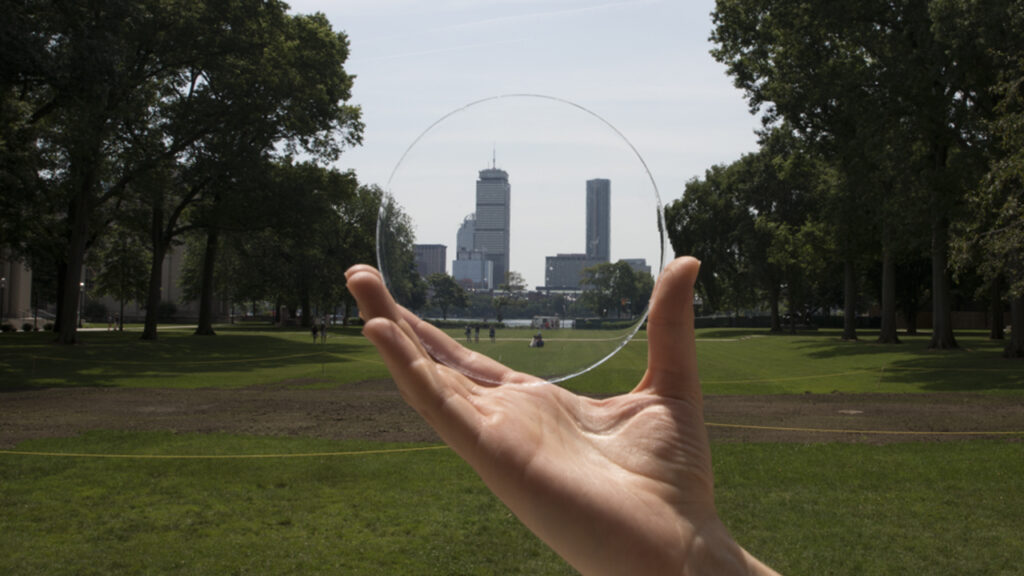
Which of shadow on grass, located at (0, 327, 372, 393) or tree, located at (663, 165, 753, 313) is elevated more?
tree, located at (663, 165, 753, 313)

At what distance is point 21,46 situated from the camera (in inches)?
994

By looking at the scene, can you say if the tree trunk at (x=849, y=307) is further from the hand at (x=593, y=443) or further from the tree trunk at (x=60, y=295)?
the hand at (x=593, y=443)

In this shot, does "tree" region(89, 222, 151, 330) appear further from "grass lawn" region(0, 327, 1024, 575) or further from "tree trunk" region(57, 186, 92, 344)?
"grass lawn" region(0, 327, 1024, 575)

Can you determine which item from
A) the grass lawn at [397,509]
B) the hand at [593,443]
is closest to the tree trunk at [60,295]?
the grass lawn at [397,509]

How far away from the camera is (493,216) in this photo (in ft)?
10.8

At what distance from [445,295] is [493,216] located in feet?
1.38

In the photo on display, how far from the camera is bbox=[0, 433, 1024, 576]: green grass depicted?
7613mm

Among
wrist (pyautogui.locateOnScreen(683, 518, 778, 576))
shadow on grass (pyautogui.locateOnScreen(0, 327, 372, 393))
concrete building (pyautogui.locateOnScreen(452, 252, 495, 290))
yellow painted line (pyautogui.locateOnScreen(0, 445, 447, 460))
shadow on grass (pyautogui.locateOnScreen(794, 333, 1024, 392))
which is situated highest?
concrete building (pyautogui.locateOnScreen(452, 252, 495, 290))

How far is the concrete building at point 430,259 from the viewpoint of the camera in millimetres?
3219

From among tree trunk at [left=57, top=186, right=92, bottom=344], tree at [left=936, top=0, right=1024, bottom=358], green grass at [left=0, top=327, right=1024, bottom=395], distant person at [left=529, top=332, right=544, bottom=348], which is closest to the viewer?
distant person at [left=529, top=332, right=544, bottom=348]

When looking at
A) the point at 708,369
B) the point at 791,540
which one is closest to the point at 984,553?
the point at 791,540

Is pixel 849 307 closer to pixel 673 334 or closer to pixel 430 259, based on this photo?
pixel 430 259

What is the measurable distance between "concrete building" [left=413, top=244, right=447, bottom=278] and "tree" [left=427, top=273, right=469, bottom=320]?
0.08 metres

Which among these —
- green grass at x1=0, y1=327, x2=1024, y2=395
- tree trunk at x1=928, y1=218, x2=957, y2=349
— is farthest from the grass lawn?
tree trunk at x1=928, y1=218, x2=957, y2=349
